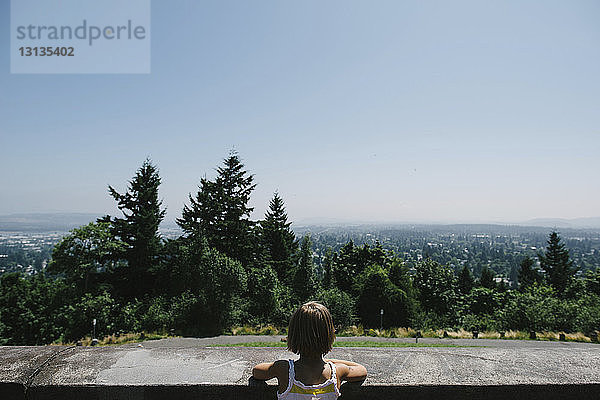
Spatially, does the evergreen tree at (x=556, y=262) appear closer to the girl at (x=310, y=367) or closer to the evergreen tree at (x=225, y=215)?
the evergreen tree at (x=225, y=215)

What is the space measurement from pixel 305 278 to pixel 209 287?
9.03 metres

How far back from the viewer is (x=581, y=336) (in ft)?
63.6

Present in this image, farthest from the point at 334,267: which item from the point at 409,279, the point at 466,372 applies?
the point at 466,372

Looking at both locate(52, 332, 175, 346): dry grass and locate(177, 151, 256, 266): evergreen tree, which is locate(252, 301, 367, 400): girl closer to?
locate(52, 332, 175, 346): dry grass

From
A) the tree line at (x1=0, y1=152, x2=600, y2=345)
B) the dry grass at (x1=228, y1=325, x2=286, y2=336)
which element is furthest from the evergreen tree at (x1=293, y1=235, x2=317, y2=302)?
the dry grass at (x1=228, y1=325, x2=286, y2=336)

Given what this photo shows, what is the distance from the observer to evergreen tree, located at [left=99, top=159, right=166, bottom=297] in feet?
96.8

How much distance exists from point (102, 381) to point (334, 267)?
1648 inches

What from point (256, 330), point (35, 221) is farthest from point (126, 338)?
point (35, 221)

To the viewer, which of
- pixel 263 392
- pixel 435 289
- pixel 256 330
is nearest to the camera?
pixel 263 392

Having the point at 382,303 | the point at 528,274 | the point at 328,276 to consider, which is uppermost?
the point at 328,276

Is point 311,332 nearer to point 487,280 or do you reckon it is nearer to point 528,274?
point 487,280

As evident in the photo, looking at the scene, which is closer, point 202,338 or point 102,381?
point 102,381

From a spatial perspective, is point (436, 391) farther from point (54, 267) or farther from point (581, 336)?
point (54, 267)

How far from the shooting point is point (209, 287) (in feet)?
75.9
